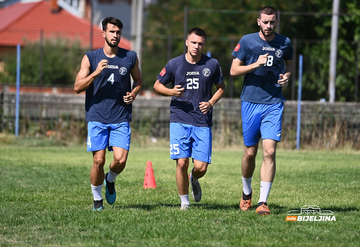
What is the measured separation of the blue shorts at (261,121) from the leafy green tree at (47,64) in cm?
2153

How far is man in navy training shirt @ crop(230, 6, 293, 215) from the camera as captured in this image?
22.8 feet

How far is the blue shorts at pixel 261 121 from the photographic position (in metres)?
6.98

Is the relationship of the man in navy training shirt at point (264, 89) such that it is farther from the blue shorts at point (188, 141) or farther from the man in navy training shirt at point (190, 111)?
the blue shorts at point (188, 141)

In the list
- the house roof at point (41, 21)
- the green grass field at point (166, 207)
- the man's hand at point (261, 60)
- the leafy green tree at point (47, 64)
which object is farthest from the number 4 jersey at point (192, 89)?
the house roof at point (41, 21)

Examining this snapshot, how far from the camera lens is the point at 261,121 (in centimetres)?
710

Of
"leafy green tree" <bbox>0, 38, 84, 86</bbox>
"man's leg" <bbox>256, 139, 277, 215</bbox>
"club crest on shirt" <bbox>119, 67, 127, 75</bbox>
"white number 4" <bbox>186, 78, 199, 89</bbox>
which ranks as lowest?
"man's leg" <bbox>256, 139, 277, 215</bbox>

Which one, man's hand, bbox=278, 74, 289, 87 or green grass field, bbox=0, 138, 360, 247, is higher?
man's hand, bbox=278, 74, 289, 87

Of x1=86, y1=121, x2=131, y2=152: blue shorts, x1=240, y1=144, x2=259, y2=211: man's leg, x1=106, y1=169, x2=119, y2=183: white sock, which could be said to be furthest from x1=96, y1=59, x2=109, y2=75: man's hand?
x1=240, y1=144, x2=259, y2=211: man's leg

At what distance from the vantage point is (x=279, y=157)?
14.4 metres

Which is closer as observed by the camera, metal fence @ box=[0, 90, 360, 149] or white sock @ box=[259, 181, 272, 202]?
white sock @ box=[259, 181, 272, 202]

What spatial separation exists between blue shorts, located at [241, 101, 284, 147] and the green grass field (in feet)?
3.01

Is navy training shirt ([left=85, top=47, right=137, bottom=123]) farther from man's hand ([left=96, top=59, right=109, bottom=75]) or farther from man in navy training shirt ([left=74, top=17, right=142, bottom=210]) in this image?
man's hand ([left=96, top=59, right=109, bottom=75])

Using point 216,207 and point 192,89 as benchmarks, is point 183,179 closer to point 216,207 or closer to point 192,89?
point 216,207

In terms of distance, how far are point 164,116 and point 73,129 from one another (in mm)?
2734
